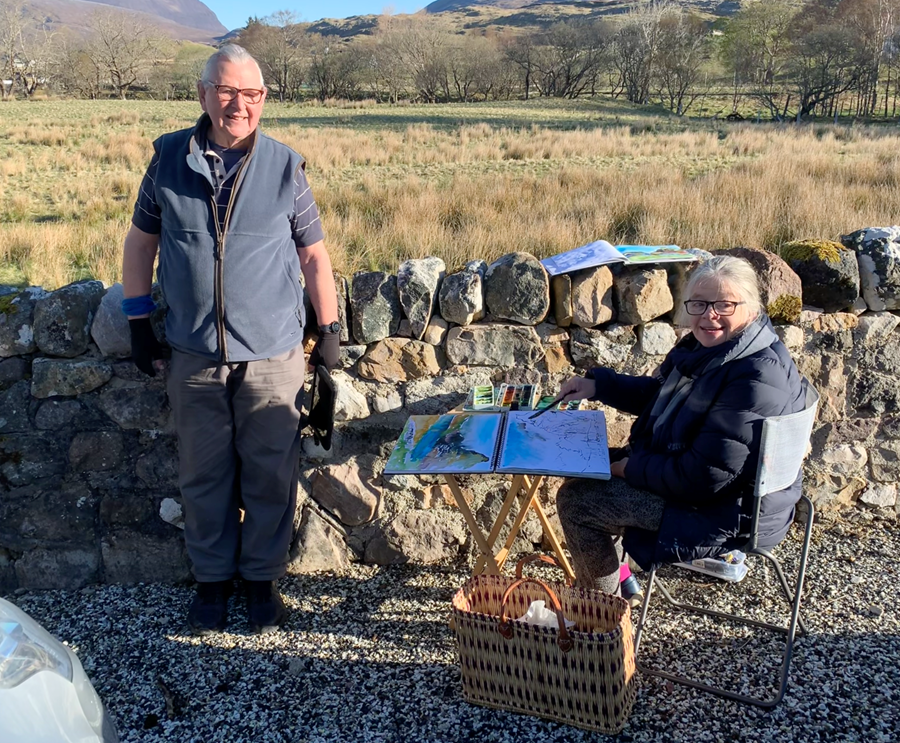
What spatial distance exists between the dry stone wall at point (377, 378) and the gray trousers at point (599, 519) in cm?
85

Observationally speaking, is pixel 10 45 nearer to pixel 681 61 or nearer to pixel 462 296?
pixel 681 61

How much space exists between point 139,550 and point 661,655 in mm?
2443

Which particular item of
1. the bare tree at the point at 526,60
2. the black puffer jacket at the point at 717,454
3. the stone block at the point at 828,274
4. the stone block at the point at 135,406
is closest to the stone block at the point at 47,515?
the stone block at the point at 135,406

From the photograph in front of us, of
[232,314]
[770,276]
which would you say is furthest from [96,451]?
[770,276]

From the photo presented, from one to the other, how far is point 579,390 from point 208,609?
1.85 meters

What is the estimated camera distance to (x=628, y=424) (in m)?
3.92

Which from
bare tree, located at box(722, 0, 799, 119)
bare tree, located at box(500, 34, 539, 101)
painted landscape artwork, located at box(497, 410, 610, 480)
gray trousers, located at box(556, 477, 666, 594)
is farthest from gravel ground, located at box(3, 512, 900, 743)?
bare tree, located at box(500, 34, 539, 101)

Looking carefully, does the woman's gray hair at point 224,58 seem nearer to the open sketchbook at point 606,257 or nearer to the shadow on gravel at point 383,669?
the open sketchbook at point 606,257

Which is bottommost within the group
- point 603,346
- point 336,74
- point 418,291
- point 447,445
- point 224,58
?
point 447,445

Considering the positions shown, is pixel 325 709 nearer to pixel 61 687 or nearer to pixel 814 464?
pixel 61 687

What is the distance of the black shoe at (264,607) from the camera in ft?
10.8

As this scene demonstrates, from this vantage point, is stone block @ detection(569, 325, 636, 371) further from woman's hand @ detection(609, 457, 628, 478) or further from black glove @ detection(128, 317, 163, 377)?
black glove @ detection(128, 317, 163, 377)

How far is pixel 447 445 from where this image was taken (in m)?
3.12

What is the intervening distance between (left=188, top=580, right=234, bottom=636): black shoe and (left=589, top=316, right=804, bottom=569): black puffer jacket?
1777mm
